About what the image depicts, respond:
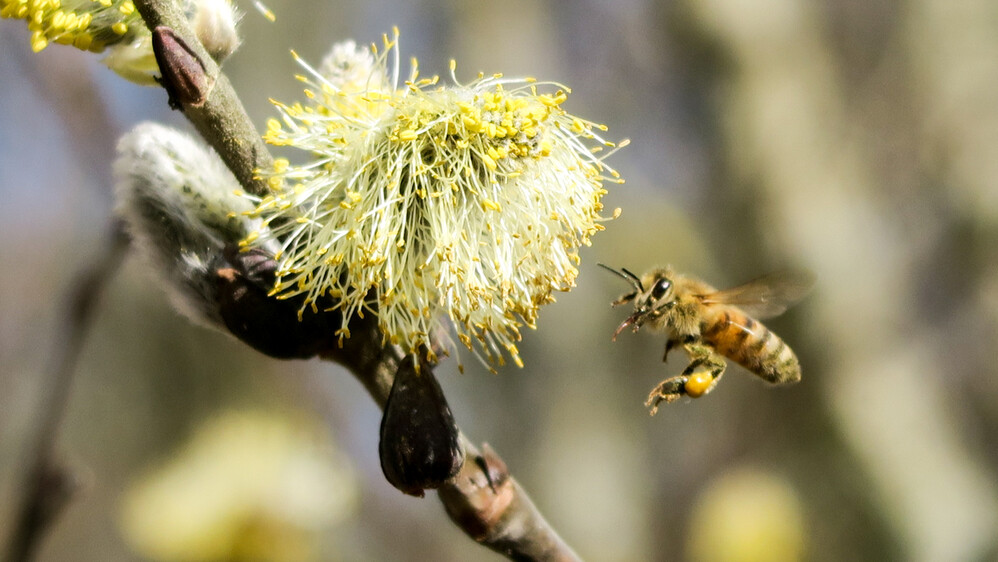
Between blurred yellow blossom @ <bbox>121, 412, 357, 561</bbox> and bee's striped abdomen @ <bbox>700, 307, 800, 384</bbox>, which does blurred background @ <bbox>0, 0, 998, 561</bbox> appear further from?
bee's striped abdomen @ <bbox>700, 307, 800, 384</bbox>

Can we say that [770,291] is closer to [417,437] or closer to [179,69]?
[417,437]

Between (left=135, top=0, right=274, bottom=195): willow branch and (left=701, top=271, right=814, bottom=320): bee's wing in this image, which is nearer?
(left=135, top=0, right=274, bottom=195): willow branch

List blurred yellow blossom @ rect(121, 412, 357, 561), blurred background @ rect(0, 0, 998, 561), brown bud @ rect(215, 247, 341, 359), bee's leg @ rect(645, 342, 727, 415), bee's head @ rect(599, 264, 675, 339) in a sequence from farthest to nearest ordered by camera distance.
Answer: blurred background @ rect(0, 0, 998, 561)
blurred yellow blossom @ rect(121, 412, 357, 561)
bee's head @ rect(599, 264, 675, 339)
bee's leg @ rect(645, 342, 727, 415)
brown bud @ rect(215, 247, 341, 359)

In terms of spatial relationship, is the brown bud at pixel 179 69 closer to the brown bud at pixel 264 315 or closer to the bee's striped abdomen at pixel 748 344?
the brown bud at pixel 264 315

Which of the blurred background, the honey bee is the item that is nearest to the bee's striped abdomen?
the honey bee

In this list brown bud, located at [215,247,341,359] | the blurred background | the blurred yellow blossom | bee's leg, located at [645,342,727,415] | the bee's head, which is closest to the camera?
brown bud, located at [215,247,341,359]

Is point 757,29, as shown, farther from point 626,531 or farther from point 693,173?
point 626,531

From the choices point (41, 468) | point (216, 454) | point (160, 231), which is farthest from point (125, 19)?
point (216, 454)
